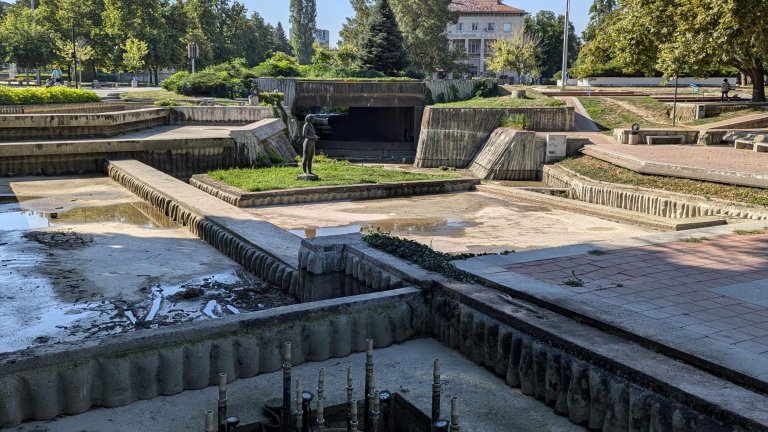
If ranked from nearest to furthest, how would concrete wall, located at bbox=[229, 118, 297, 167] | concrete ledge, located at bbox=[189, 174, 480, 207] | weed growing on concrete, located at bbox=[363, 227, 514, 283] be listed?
weed growing on concrete, located at bbox=[363, 227, 514, 283]
concrete ledge, located at bbox=[189, 174, 480, 207]
concrete wall, located at bbox=[229, 118, 297, 167]

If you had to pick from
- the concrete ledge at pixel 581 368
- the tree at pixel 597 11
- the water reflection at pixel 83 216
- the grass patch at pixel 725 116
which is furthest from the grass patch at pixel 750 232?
the tree at pixel 597 11

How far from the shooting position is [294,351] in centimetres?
688

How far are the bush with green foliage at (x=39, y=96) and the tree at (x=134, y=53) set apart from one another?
17.1 m

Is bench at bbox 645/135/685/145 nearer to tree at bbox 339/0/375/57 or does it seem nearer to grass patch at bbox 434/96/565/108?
grass patch at bbox 434/96/565/108

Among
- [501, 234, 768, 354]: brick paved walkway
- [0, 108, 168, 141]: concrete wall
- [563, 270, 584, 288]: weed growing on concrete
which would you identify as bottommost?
[501, 234, 768, 354]: brick paved walkway

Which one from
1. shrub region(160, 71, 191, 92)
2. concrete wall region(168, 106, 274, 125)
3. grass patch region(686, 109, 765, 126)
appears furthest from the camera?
shrub region(160, 71, 191, 92)

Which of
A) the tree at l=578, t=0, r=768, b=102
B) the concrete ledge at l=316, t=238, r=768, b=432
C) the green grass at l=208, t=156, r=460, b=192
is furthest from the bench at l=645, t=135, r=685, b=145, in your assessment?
the concrete ledge at l=316, t=238, r=768, b=432

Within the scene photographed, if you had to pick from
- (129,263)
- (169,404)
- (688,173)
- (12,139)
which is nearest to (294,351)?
(169,404)

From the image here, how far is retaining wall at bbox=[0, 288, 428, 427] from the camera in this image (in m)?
5.84

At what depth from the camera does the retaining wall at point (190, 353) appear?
19.2 ft

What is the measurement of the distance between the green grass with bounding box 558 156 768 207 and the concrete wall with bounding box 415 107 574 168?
4944mm

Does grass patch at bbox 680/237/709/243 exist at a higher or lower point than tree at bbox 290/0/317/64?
lower

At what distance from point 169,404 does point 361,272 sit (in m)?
2.85

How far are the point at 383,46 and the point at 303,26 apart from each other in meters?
63.2
